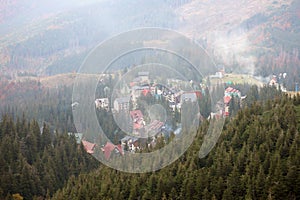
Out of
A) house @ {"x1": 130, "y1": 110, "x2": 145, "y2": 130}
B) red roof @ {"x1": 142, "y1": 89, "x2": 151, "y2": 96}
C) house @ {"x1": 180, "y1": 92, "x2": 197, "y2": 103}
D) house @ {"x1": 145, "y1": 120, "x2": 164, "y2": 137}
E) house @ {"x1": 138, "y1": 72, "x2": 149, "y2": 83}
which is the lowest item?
house @ {"x1": 145, "y1": 120, "x2": 164, "y2": 137}

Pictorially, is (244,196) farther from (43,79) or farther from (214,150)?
(43,79)

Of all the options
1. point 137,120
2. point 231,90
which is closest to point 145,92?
point 137,120

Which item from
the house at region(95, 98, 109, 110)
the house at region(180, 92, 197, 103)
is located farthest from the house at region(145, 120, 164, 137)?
the house at region(95, 98, 109, 110)

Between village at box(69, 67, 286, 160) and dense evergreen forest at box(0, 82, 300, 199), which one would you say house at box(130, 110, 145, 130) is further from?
dense evergreen forest at box(0, 82, 300, 199)

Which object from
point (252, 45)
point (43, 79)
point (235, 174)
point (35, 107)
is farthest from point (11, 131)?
point (252, 45)

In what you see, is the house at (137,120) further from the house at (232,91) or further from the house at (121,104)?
the house at (232,91)

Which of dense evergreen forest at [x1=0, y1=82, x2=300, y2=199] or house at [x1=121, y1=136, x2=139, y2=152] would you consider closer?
dense evergreen forest at [x1=0, y1=82, x2=300, y2=199]

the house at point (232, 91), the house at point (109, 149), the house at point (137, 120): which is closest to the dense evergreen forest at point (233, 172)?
the house at point (109, 149)
